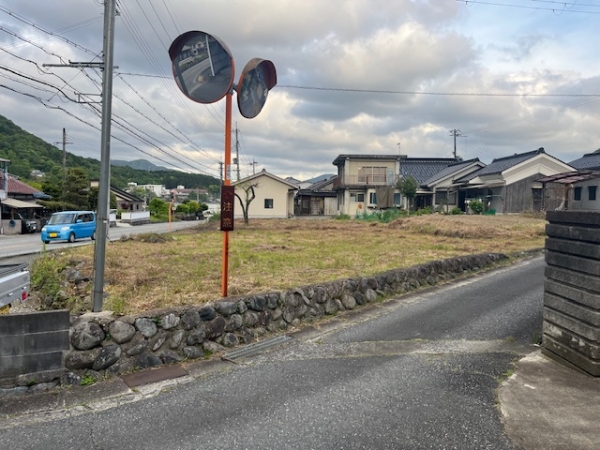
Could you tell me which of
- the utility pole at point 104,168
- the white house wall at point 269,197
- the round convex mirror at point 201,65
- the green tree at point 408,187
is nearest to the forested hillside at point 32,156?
the white house wall at point 269,197

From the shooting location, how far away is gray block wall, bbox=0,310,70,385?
11.7ft

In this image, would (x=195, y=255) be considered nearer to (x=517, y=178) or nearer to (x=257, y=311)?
(x=257, y=311)

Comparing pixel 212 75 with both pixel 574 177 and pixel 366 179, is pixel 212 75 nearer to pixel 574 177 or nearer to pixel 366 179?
pixel 574 177

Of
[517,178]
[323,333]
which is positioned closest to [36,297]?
[323,333]

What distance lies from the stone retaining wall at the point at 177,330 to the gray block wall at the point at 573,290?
2.91 meters

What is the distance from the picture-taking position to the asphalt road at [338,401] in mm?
2805

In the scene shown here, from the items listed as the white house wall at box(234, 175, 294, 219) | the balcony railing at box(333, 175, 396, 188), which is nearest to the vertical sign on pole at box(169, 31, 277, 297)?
the white house wall at box(234, 175, 294, 219)

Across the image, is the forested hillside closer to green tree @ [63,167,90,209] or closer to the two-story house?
green tree @ [63,167,90,209]

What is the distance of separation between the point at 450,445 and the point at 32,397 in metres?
3.48

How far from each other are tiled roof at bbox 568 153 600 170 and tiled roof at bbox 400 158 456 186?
40.5 feet

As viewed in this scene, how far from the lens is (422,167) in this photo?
139 feet

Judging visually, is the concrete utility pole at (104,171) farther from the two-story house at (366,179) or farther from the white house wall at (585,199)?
the two-story house at (366,179)

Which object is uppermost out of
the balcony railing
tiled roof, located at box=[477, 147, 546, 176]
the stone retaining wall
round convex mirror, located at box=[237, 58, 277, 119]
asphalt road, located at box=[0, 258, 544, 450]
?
tiled roof, located at box=[477, 147, 546, 176]

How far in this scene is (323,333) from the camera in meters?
5.22
